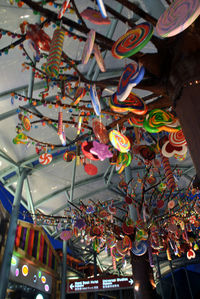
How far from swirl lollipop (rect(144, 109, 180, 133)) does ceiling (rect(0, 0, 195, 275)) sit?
1.02 m

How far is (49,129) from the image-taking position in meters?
9.67

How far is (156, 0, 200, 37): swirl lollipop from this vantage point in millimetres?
1735

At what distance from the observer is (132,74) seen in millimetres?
2186

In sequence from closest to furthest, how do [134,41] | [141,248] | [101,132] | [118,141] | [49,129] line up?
[134,41]
[118,141]
[101,132]
[141,248]
[49,129]

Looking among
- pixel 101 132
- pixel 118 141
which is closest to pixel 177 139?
pixel 118 141

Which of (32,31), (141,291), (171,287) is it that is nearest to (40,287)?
(141,291)

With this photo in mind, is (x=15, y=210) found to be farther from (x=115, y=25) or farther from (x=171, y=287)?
(x=171, y=287)

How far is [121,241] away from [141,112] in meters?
4.30

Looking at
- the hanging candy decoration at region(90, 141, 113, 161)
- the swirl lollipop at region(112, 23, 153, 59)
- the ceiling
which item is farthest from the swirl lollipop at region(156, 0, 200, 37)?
the hanging candy decoration at region(90, 141, 113, 161)

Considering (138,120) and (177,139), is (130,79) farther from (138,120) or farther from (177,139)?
(177,139)

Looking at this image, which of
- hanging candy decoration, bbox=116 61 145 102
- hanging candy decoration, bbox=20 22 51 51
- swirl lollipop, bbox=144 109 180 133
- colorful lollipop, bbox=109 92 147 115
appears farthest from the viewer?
swirl lollipop, bbox=144 109 180 133

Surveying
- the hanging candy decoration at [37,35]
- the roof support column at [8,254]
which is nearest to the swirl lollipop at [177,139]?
the hanging candy decoration at [37,35]

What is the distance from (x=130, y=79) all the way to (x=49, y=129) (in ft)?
25.9

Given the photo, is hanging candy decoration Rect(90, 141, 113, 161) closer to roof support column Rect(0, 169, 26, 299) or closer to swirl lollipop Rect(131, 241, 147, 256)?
swirl lollipop Rect(131, 241, 147, 256)
